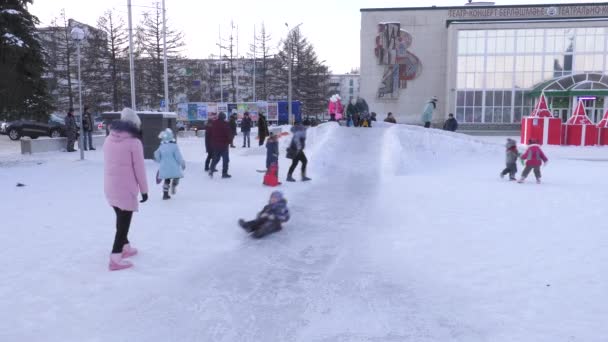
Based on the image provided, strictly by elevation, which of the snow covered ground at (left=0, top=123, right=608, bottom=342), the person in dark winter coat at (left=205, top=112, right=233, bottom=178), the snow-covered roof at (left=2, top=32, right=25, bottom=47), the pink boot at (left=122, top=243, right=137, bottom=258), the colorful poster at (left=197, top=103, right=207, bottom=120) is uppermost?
the snow-covered roof at (left=2, top=32, right=25, bottom=47)

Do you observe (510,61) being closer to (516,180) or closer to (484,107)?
(484,107)

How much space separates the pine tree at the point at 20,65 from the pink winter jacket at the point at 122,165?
1185 centimetres

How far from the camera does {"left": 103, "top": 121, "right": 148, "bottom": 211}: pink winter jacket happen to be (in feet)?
15.5

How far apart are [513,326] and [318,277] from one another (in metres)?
1.91

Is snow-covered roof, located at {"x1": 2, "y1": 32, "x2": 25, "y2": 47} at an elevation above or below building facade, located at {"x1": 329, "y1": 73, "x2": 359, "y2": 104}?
below

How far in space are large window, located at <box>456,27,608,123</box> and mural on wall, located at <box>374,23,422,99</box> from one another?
420 cm

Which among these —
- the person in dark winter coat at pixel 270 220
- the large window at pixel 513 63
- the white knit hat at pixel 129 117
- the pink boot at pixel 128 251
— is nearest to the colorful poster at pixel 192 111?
the large window at pixel 513 63

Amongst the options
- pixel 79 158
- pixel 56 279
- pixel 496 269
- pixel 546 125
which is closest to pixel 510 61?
pixel 546 125

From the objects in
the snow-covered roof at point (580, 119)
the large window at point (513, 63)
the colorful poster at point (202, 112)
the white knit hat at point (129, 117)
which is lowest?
the white knit hat at point (129, 117)

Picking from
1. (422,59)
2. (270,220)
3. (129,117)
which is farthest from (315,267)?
(422,59)

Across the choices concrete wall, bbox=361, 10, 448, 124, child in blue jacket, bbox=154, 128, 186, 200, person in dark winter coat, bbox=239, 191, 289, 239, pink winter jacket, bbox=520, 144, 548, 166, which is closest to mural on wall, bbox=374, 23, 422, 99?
concrete wall, bbox=361, 10, 448, 124

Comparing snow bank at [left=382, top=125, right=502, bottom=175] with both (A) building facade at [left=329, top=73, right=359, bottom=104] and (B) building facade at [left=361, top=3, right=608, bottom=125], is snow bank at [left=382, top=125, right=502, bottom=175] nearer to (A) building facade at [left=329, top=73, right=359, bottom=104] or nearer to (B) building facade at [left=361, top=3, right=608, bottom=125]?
(B) building facade at [left=361, top=3, right=608, bottom=125]

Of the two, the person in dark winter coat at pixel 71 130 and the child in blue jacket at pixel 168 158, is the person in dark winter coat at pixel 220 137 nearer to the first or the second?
the child in blue jacket at pixel 168 158

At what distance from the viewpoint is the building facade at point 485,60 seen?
35.3 m
